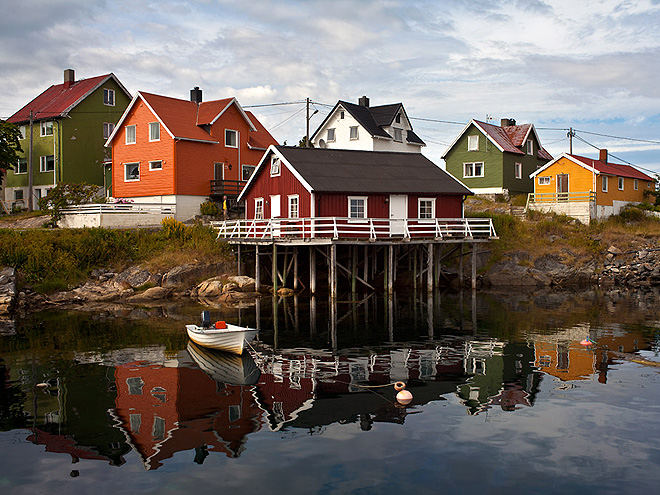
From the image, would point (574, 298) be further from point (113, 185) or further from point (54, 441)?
point (113, 185)

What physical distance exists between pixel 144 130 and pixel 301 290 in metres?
19.0

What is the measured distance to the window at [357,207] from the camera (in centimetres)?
3419

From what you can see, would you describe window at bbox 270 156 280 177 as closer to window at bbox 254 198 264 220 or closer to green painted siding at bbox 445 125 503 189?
window at bbox 254 198 264 220

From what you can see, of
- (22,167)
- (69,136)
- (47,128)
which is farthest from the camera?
(22,167)

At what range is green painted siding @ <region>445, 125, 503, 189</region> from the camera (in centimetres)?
5250

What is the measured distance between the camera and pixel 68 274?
1345 inches

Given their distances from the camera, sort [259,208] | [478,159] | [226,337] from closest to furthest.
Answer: [226,337]
[259,208]
[478,159]

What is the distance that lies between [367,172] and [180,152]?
1562 centimetres

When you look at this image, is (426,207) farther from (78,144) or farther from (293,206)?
(78,144)

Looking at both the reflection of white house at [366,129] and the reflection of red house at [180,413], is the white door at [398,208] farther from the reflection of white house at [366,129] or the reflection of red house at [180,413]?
the reflection of white house at [366,129]

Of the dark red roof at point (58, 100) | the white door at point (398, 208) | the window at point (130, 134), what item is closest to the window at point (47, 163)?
the dark red roof at point (58, 100)

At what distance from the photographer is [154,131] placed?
1791 inches

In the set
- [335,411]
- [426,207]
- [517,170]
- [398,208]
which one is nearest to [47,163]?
[398,208]

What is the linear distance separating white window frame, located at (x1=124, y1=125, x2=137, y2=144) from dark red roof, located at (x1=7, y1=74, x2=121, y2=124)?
773 centimetres
